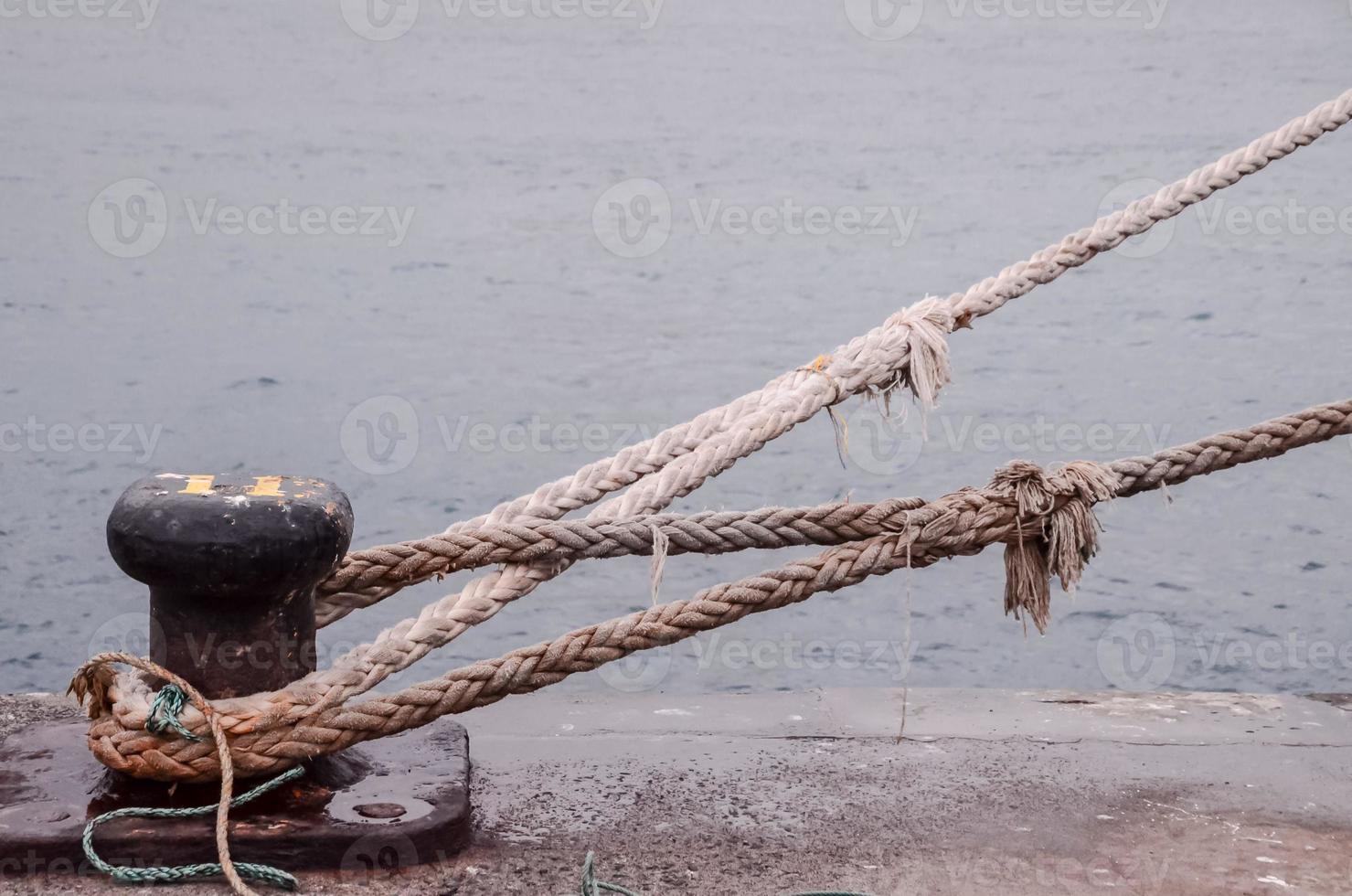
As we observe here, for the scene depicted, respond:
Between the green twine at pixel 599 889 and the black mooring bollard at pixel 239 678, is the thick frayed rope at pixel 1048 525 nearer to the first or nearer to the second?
the green twine at pixel 599 889

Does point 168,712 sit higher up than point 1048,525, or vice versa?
point 1048,525

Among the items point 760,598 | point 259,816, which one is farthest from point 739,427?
point 259,816

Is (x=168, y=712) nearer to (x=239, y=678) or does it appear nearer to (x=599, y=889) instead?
(x=239, y=678)

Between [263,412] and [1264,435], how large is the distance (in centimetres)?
354

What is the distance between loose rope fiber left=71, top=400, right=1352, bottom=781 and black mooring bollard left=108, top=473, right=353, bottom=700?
69 millimetres

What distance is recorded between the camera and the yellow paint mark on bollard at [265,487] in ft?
5.68

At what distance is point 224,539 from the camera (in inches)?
65.1

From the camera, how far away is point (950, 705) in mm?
2576

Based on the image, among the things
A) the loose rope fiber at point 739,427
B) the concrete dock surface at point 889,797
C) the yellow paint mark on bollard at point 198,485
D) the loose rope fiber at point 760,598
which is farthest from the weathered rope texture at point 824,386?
the concrete dock surface at point 889,797

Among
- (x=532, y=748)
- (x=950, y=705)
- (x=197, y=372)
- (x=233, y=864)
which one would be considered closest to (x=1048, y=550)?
(x=950, y=705)

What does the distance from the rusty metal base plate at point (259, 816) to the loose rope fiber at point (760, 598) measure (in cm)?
6

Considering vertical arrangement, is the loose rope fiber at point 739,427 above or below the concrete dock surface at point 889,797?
above

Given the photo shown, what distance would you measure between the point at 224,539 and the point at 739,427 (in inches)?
31.1

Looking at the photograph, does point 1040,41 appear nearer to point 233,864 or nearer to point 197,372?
point 197,372
